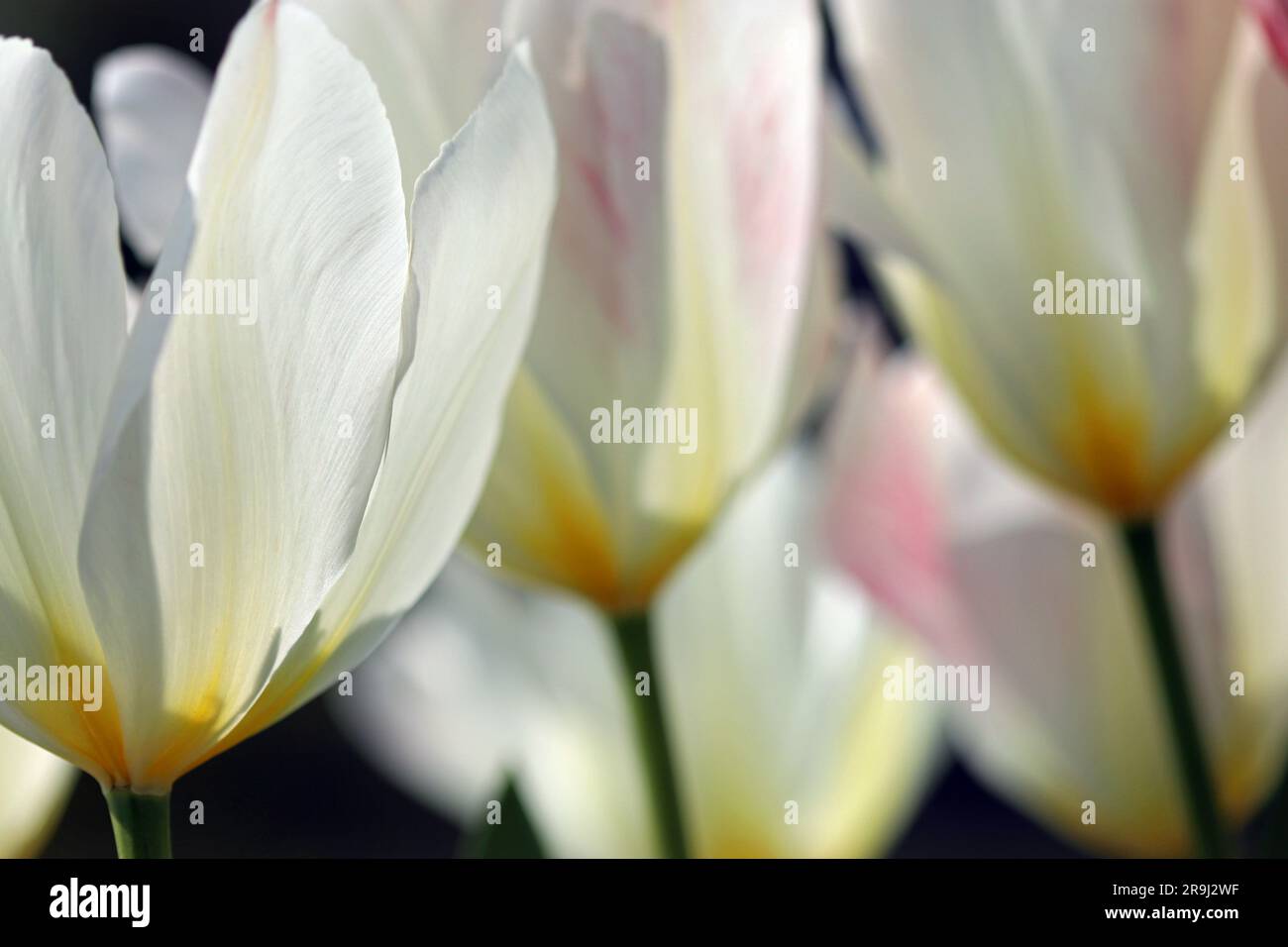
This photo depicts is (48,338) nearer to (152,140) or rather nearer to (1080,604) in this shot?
(152,140)

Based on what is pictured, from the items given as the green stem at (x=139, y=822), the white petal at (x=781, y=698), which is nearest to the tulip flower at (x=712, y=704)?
the white petal at (x=781, y=698)

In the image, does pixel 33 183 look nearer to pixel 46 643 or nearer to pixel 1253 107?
pixel 46 643

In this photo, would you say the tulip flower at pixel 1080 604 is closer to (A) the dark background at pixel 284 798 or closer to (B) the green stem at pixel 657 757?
(B) the green stem at pixel 657 757

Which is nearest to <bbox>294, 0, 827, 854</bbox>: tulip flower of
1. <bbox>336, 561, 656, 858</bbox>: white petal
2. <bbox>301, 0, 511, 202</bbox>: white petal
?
<bbox>301, 0, 511, 202</bbox>: white petal

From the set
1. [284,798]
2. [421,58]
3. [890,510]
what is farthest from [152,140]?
[284,798]

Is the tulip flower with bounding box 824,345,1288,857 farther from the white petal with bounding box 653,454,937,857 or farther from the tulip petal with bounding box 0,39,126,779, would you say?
the tulip petal with bounding box 0,39,126,779
